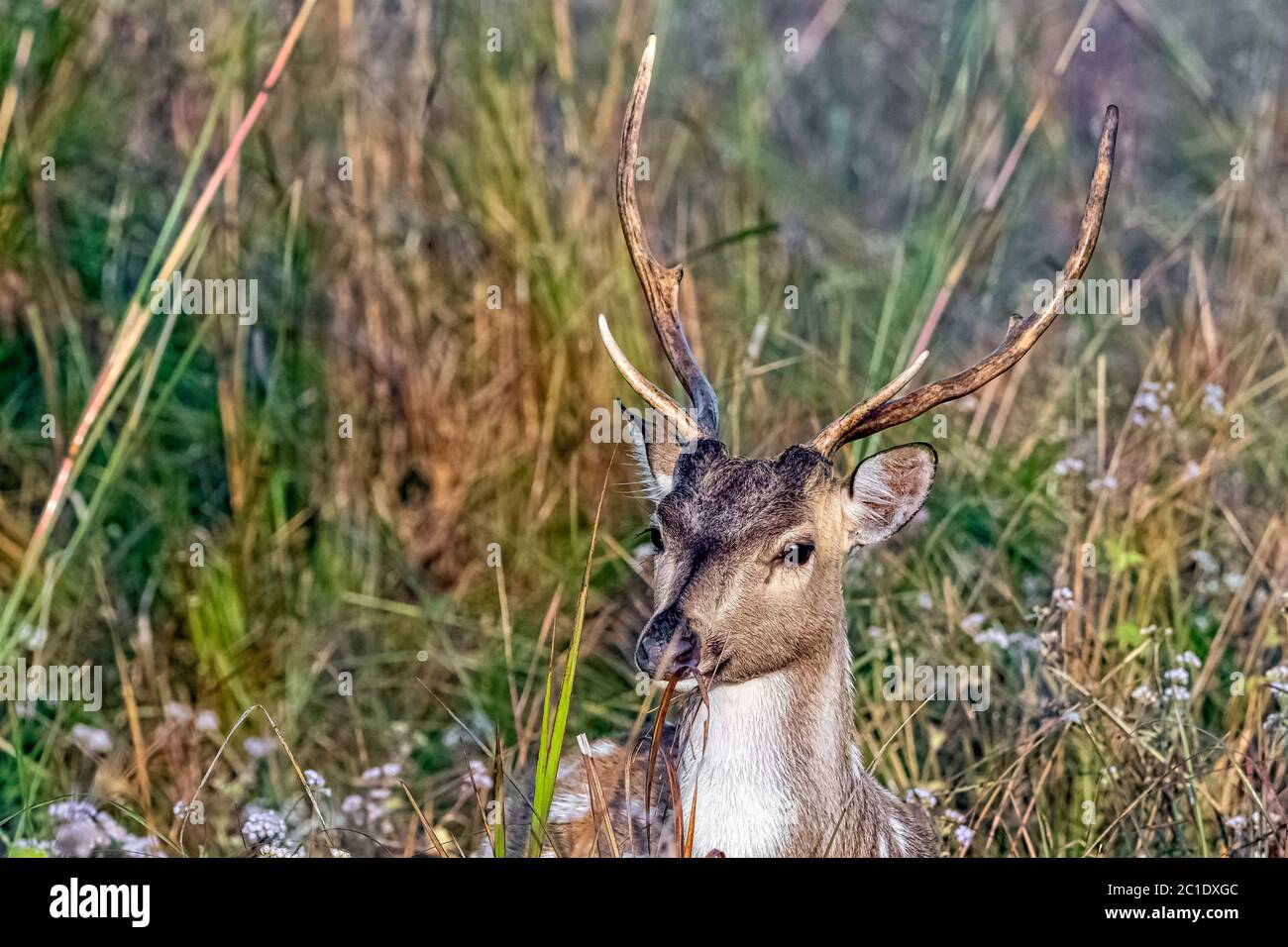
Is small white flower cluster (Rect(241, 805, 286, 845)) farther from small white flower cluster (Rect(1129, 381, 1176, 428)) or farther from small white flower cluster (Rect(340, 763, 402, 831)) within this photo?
small white flower cluster (Rect(1129, 381, 1176, 428))

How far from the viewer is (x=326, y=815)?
232 inches

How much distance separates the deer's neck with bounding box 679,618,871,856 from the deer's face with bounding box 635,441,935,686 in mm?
81

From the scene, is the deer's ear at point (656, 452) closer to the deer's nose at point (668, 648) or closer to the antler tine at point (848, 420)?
the antler tine at point (848, 420)

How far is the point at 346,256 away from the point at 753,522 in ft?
10.4

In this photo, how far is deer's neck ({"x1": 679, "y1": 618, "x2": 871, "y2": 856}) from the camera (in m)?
4.47

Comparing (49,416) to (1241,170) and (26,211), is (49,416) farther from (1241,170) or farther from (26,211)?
(1241,170)

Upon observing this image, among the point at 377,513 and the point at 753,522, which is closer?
the point at 753,522

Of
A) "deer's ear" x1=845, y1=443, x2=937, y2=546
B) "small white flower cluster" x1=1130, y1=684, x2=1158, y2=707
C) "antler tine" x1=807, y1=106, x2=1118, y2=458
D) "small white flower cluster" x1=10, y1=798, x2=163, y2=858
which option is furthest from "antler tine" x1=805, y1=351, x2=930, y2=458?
"small white flower cluster" x1=10, y1=798, x2=163, y2=858

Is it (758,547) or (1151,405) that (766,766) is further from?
(1151,405)

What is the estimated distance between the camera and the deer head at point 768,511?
173 inches

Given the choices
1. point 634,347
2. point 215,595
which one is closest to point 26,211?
point 215,595

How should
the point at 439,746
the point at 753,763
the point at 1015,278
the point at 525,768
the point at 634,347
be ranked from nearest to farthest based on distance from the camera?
the point at 753,763
the point at 525,768
the point at 439,746
the point at 634,347
the point at 1015,278

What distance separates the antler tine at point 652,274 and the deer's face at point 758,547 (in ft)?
0.79

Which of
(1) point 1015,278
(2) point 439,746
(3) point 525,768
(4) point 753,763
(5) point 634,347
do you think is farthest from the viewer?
(1) point 1015,278
